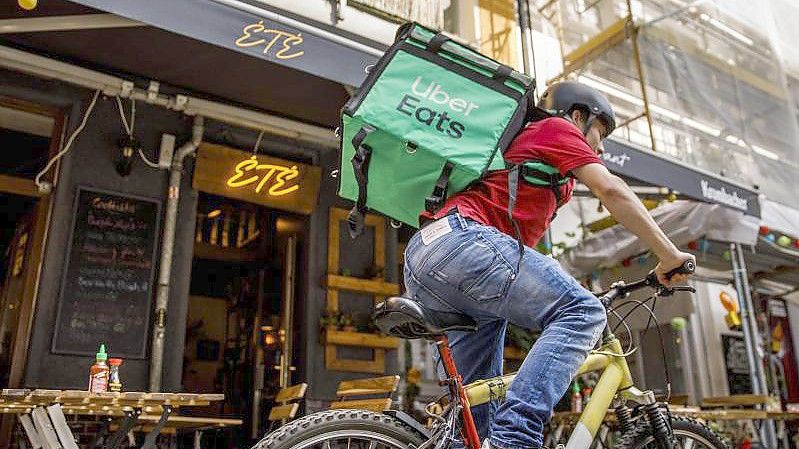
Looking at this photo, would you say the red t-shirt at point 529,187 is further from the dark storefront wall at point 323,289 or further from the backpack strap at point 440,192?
the dark storefront wall at point 323,289

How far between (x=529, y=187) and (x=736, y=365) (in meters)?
9.09

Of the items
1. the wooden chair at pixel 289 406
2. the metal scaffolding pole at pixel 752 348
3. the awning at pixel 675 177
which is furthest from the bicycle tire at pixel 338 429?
the metal scaffolding pole at pixel 752 348

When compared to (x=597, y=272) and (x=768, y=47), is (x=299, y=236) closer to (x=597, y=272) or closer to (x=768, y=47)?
(x=597, y=272)

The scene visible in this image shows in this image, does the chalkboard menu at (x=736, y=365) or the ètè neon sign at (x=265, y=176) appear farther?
the chalkboard menu at (x=736, y=365)

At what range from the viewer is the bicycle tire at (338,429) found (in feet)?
6.33

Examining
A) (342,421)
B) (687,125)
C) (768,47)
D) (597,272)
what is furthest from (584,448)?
(768,47)

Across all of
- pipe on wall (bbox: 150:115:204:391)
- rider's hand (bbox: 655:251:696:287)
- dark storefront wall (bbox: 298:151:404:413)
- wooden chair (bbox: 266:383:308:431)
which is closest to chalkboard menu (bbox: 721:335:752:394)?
dark storefront wall (bbox: 298:151:404:413)

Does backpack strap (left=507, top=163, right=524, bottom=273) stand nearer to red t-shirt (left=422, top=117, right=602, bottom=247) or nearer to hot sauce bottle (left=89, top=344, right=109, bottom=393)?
red t-shirt (left=422, top=117, right=602, bottom=247)

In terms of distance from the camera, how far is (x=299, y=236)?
274 inches

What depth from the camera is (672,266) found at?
7.51ft

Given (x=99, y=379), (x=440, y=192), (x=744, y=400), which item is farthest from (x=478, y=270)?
(x=744, y=400)

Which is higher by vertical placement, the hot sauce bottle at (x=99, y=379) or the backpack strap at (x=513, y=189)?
the backpack strap at (x=513, y=189)

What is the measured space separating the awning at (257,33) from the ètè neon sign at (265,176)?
2.36 meters

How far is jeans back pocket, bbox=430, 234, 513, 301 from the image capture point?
6.79ft
